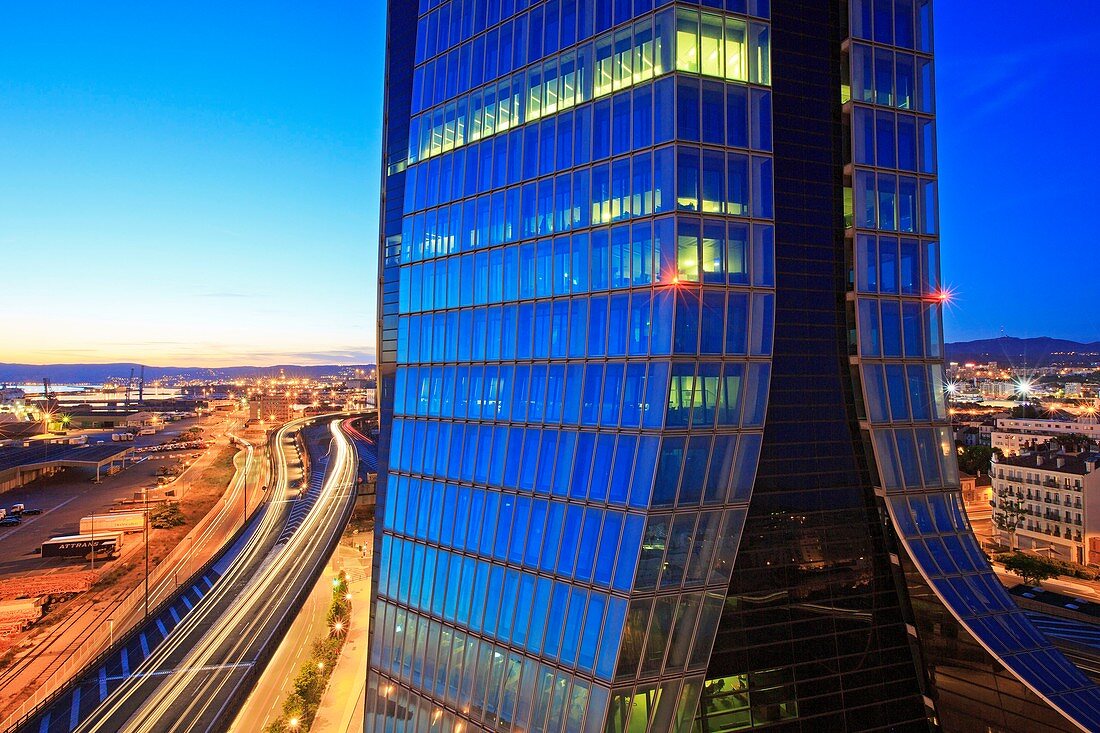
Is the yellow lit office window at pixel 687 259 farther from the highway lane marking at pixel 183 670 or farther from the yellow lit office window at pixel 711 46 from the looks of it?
the highway lane marking at pixel 183 670

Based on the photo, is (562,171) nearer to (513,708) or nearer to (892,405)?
(892,405)

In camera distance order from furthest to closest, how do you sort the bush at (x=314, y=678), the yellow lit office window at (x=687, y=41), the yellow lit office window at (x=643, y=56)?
the bush at (x=314, y=678) → the yellow lit office window at (x=643, y=56) → the yellow lit office window at (x=687, y=41)

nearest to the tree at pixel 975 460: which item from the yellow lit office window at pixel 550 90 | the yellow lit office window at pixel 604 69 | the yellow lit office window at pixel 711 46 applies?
the yellow lit office window at pixel 711 46

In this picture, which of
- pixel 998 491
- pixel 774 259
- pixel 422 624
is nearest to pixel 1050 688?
pixel 774 259

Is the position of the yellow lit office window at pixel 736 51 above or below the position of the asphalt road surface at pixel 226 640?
above

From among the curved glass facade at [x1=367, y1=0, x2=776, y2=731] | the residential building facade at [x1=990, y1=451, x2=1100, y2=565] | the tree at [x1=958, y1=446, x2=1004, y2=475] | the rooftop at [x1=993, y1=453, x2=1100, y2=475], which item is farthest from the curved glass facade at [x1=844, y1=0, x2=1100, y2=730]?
the tree at [x1=958, y1=446, x2=1004, y2=475]

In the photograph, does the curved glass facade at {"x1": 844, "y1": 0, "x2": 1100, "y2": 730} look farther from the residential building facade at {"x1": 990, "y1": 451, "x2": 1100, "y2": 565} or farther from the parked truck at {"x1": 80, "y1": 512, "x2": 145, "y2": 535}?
the parked truck at {"x1": 80, "y1": 512, "x2": 145, "y2": 535}
